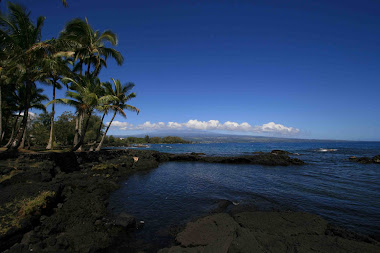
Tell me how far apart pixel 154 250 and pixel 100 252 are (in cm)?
162

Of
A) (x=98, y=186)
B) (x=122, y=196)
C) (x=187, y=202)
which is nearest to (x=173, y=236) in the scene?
(x=187, y=202)

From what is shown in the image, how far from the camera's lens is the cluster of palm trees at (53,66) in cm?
1454

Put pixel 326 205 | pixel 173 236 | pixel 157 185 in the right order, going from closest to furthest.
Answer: pixel 173 236 < pixel 326 205 < pixel 157 185

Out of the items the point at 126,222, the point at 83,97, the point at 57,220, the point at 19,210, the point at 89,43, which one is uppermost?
the point at 89,43

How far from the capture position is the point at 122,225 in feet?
21.5

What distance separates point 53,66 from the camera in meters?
15.2

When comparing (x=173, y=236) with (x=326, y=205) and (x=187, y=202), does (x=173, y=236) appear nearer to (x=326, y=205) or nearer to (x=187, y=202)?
(x=187, y=202)

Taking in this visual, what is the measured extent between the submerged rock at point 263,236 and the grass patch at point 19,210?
4851 mm

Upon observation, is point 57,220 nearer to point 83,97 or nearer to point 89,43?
point 83,97

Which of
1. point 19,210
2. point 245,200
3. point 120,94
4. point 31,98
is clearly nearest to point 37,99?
point 31,98

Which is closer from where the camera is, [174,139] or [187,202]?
[187,202]

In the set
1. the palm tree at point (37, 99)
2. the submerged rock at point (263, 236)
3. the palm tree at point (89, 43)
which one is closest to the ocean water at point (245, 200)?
the submerged rock at point (263, 236)

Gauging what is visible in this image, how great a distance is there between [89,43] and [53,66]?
748 centimetres

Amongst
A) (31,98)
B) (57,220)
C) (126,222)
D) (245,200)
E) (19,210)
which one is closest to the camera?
(19,210)
